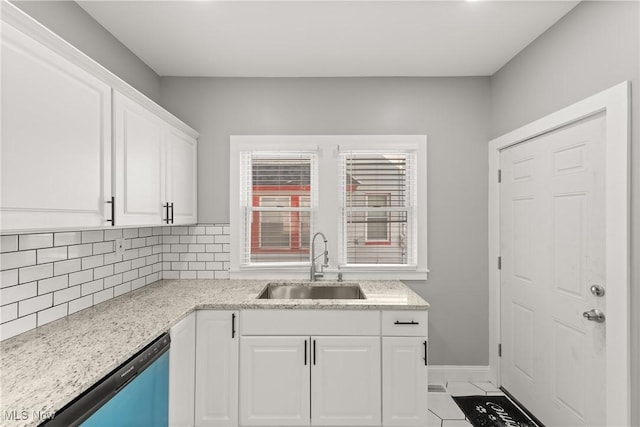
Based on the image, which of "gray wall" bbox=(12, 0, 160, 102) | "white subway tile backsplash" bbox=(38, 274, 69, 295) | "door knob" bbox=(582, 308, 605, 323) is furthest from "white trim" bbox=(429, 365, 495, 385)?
"gray wall" bbox=(12, 0, 160, 102)

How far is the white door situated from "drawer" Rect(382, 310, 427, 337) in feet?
2.81

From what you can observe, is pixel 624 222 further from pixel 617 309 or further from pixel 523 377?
pixel 523 377

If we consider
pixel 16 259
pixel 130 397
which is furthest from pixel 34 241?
pixel 130 397

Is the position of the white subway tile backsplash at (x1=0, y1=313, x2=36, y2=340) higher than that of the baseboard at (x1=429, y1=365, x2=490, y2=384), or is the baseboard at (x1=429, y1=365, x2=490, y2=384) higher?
the white subway tile backsplash at (x1=0, y1=313, x2=36, y2=340)

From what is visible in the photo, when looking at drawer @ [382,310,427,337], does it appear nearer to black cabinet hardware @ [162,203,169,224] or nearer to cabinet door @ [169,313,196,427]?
cabinet door @ [169,313,196,427]

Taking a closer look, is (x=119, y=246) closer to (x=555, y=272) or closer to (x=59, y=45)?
(x=59, y=45)

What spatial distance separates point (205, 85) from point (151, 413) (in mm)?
2488

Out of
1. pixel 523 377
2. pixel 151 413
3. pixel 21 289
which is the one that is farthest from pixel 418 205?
pixel 21 289

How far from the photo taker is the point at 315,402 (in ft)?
7.03

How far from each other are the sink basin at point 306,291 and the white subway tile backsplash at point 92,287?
3.90 ft

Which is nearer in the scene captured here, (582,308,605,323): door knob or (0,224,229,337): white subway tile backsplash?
(0,224,229,337): white subway tile backsplash

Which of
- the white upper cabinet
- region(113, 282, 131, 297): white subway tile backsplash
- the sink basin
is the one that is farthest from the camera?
the sink basin

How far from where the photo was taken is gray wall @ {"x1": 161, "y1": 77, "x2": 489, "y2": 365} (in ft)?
9.57

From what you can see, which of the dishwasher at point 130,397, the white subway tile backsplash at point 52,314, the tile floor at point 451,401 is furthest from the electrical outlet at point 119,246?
the tile floor at point 451,401
